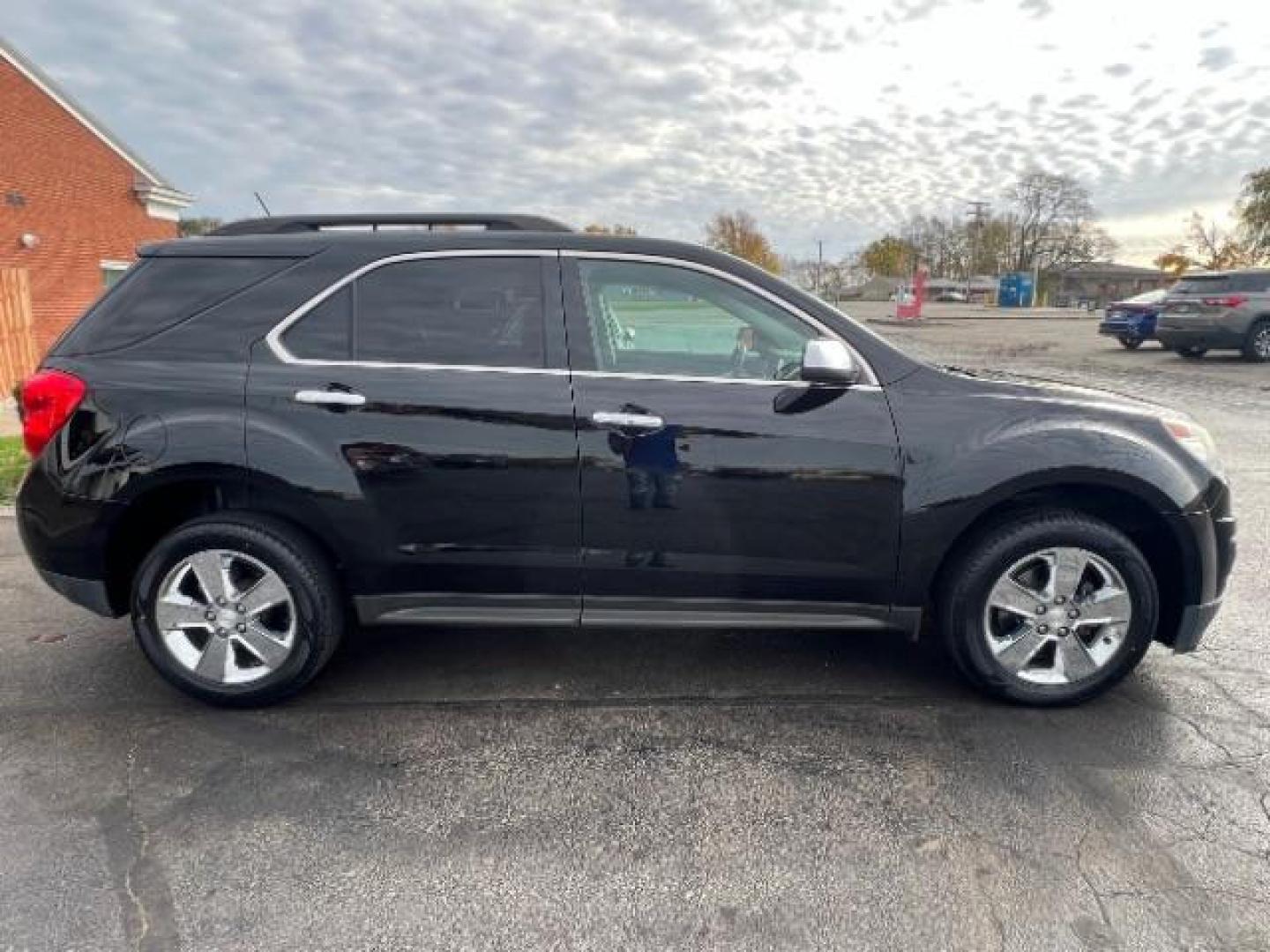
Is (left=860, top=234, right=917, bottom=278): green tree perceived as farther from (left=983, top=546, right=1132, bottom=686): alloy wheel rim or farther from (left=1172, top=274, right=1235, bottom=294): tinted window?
(left=983, top=546, right=1132, bottom=686): alloy wheel rim

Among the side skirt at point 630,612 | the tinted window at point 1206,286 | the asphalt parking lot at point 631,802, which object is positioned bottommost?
the asphalt parking lot at point 631,802

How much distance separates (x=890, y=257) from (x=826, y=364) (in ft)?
321

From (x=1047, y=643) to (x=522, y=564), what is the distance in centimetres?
205

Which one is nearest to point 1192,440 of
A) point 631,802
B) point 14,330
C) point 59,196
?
point 631,802

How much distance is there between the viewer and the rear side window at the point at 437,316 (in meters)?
2.86

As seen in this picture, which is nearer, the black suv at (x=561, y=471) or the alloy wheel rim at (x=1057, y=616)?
the black suv at (x=561, y=471)

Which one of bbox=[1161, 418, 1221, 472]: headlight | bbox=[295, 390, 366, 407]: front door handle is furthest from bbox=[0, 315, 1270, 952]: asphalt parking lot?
bbox=[295, 390, 366, 407]: front door handle

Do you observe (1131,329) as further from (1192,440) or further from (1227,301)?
(1192,440)

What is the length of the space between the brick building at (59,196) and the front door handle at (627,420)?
15.4m

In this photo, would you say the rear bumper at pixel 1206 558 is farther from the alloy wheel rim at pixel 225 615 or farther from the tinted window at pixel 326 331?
the alloy wheel rim at pixel 225 615

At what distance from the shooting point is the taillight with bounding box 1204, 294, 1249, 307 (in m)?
14.1

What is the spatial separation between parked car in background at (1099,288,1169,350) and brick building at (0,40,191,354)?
2100cm

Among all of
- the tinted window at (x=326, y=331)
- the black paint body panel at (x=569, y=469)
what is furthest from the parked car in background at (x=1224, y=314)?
the tinted window at (x=326, y=331)

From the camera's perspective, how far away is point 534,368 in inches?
112
